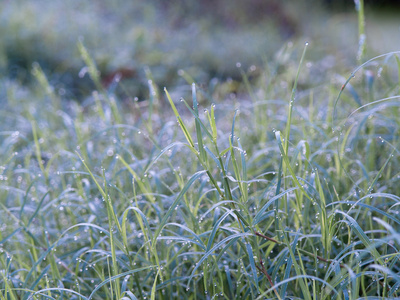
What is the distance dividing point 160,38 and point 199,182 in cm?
398

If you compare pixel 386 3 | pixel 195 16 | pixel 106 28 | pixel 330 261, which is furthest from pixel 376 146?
pixel 386 3

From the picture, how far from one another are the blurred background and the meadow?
5cm

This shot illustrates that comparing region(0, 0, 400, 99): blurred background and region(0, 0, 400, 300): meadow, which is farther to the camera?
region(0, 0, 400, 99): blurred background

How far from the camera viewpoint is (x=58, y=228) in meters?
1.89

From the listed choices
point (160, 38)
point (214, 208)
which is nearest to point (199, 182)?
point (214, 208)

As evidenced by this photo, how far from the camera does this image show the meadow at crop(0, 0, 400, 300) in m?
1.25

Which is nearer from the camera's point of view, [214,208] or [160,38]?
[214,208]

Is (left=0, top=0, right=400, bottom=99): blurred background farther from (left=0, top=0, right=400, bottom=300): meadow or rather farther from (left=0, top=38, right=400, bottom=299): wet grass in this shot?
(left=0, top=38, right=400, bottom=299): wet grass

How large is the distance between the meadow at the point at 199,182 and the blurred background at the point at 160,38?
5 cm

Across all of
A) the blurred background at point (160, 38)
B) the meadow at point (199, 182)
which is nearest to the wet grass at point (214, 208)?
the meadow at point (199, 182)

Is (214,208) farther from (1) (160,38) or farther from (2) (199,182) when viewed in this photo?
(1) (160,38)

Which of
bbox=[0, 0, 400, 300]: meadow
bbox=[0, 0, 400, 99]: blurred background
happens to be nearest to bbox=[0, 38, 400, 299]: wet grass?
bbox=[0, 0, 400, 300]: meadow

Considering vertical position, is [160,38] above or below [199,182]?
above

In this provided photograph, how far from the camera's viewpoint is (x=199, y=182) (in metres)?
2.02
